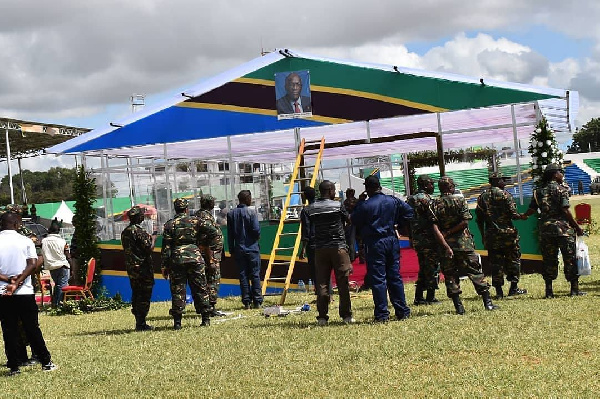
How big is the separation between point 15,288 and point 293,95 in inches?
368

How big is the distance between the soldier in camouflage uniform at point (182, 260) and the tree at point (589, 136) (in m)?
107

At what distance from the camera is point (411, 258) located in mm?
15305

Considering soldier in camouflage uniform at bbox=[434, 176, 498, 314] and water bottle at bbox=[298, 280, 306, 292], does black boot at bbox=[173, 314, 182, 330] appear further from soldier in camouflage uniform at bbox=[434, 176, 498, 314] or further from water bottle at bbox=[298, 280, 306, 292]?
water bottle at bbox=[298, 280, 306, 292]

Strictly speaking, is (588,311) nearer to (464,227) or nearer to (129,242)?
(464,227)

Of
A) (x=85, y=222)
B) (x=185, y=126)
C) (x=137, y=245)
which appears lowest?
(x=137, y=245)

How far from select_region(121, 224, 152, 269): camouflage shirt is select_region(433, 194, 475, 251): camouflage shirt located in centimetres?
403

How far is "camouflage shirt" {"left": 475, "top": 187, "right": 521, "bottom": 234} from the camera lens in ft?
36.1

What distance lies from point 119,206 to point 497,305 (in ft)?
44.9

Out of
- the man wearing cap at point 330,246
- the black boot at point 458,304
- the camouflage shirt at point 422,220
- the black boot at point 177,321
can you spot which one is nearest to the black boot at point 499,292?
the camouflage shirt at point 422,220

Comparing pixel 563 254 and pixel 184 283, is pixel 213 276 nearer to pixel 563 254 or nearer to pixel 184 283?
pixel 184 283

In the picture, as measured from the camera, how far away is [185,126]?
55.9ft

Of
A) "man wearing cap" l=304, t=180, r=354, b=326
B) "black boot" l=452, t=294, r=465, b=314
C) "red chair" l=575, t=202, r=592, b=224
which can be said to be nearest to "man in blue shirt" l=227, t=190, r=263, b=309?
"man wearing cap" l=304, t=180, r=354, b=326

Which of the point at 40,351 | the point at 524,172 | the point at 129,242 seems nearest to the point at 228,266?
the point at 129,242

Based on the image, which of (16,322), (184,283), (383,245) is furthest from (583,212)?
(16,322)
